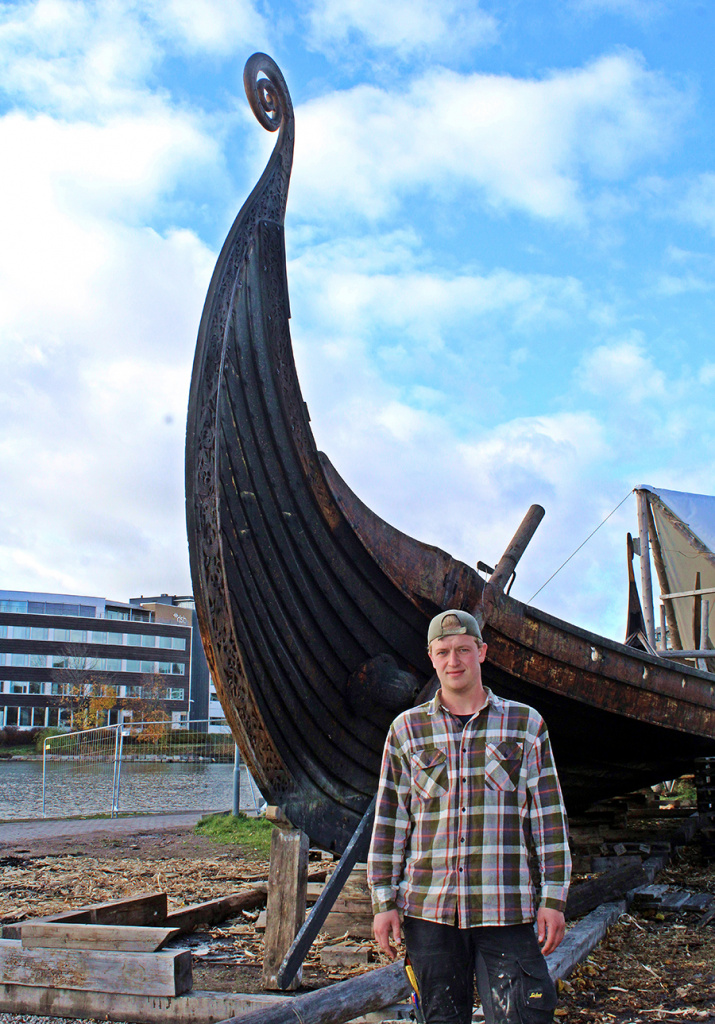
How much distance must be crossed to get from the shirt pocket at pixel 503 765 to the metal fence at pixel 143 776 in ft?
29.2

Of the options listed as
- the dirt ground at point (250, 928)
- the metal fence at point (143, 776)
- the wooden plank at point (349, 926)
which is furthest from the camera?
the metal fence at point (143, 776)

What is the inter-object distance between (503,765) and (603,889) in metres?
3.58

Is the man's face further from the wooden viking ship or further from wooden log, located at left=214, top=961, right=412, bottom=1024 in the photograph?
the wooden viking ship

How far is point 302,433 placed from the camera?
437cm

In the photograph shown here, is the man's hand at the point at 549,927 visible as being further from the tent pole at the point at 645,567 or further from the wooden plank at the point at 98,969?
the tent pole at the point at 645,567

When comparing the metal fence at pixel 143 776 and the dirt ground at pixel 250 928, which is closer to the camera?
the dirt ground at pixel 250 928

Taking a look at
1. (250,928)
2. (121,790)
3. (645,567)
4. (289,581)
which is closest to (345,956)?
(250,928)

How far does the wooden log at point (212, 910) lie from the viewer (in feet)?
15.2

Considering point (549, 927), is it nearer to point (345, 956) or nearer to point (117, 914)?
point (345, 956)

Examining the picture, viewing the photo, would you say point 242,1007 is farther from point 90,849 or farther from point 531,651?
point 90,849

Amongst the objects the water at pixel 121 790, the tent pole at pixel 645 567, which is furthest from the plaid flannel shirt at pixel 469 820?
the water at pixel 121 790

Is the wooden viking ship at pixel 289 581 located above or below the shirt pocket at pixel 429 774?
above

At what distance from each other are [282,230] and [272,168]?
398 millimetres


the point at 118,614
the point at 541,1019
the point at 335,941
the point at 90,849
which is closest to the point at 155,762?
the point at 90,849
